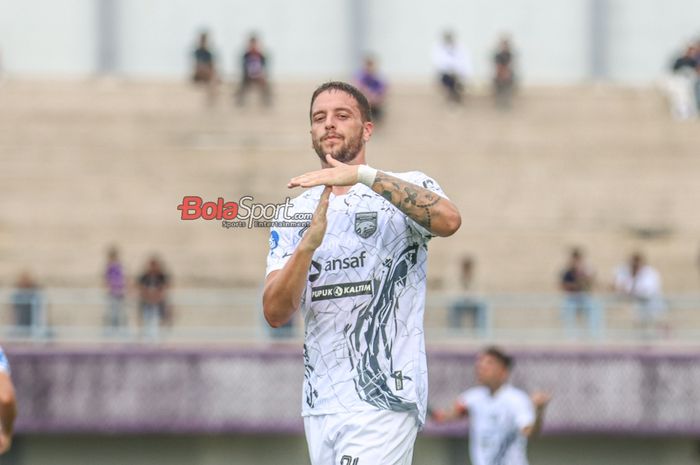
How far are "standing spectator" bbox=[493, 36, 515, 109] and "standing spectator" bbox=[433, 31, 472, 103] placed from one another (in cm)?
53

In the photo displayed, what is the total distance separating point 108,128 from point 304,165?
337 cm

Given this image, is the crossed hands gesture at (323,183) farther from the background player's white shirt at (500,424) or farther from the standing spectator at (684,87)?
the standing spectator at (684,87)

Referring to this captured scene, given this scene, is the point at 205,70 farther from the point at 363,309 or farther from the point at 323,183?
the point at 323,183

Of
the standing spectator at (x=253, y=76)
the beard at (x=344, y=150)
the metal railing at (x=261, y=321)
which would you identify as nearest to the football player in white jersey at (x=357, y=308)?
the beard at (x=344, y=150)

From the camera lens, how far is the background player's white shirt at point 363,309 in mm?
5688

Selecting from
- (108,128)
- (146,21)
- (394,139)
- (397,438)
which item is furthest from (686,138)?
(397,438)

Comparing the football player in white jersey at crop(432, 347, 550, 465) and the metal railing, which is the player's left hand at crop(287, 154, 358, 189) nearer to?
the football player in white jersey at crop(432, 347, 550, 465)

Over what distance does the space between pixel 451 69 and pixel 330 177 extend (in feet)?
72.3

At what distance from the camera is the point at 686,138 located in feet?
84.5

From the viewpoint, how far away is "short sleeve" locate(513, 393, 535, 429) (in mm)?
11070

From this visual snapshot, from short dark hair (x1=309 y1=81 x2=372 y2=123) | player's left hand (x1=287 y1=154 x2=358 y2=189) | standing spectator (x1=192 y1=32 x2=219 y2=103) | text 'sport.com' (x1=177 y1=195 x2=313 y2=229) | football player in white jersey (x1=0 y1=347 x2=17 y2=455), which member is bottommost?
football player in white jersey (x1=0 y1=347 x2=17 y2=455)

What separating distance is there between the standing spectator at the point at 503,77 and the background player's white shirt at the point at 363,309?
2137cm

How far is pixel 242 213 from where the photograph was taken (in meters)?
5.59

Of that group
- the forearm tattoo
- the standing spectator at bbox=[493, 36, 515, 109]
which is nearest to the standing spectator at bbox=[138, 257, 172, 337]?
the standing spectator at bbox=[493, 36, 515, 109]
